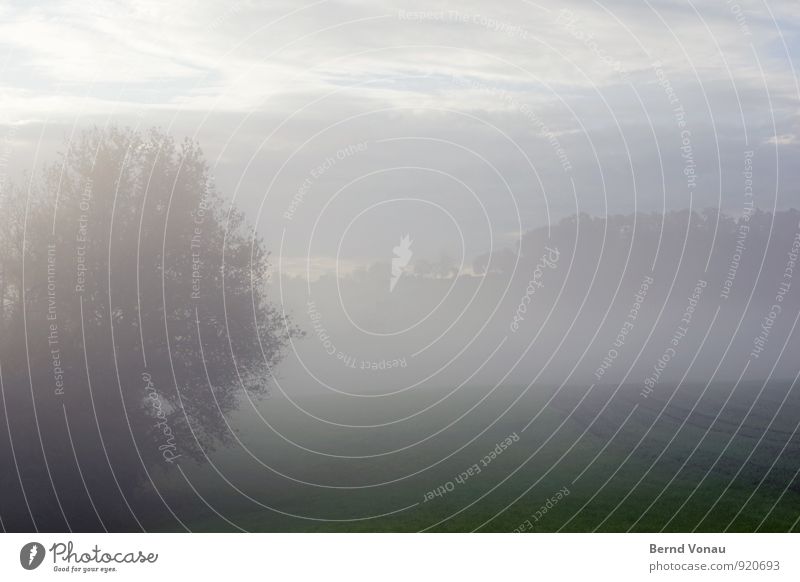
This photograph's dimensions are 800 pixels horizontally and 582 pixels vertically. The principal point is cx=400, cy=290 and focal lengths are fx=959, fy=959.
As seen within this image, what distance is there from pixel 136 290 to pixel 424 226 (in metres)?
12.0

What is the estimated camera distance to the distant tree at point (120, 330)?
3516 centimetres

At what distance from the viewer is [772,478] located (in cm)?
3734

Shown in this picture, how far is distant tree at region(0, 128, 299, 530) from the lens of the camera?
35156 millimetres

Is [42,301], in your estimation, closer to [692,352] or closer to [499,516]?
[499,516]
